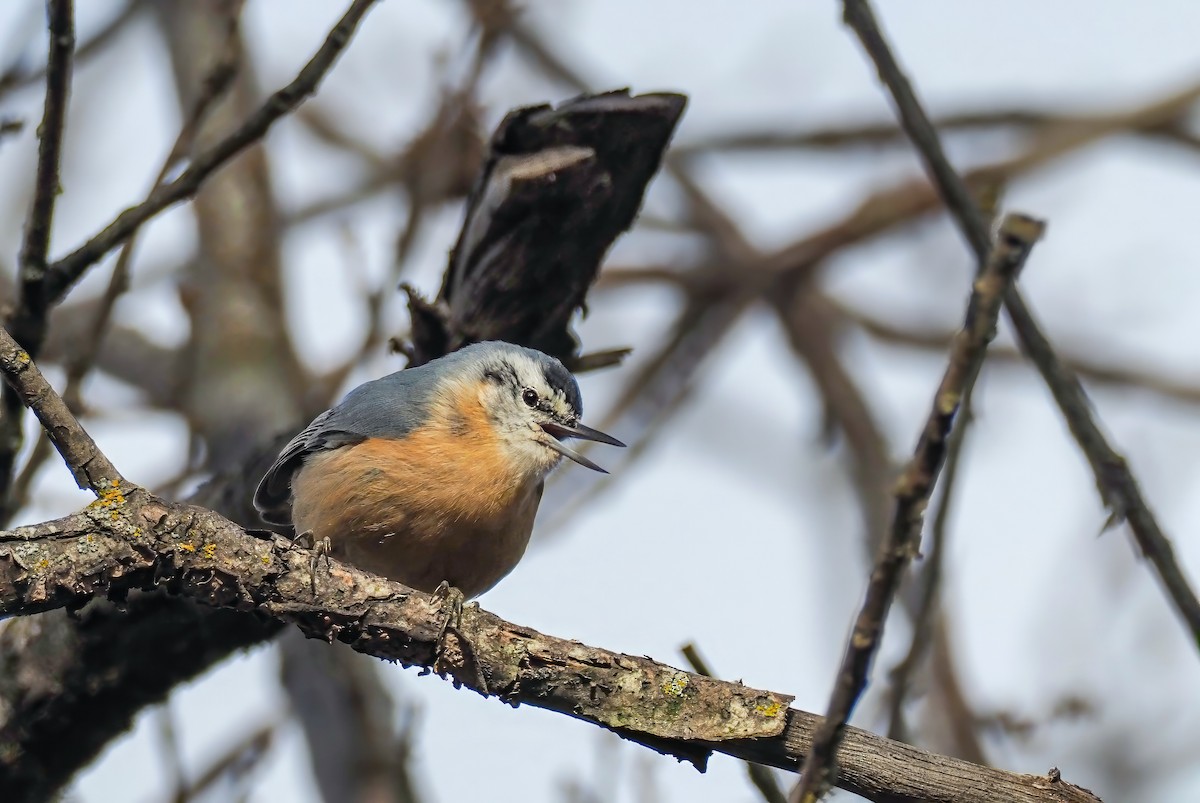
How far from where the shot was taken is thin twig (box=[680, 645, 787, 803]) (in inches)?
84.1

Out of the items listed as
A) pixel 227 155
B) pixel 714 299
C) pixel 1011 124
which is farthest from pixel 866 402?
pixel 227 155

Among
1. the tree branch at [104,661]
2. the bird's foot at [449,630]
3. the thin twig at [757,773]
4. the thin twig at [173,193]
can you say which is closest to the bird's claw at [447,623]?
the bird's foot at [449,630]

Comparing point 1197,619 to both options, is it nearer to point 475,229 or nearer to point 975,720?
point 475,229

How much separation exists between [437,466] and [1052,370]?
1.51 metres

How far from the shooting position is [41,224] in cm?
257

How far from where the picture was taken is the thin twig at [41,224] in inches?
95.9

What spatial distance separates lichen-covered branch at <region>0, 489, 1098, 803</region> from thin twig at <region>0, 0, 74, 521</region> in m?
0.41

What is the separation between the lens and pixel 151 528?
80.5 inches

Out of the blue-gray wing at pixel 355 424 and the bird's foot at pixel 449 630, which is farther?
the blue-gray wing at pixel 355 424

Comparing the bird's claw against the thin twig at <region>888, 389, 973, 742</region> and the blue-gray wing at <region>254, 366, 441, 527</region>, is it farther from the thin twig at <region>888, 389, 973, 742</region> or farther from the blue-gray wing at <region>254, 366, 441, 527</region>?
the thin twig at <region>888, 389, 973, 742</region>

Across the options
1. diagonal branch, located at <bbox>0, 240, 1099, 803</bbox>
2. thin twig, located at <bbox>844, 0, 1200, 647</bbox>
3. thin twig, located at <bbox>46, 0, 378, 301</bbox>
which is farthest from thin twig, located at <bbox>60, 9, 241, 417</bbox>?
thin twig, located at <bbox>844, 0, 1200, 647</bbox>

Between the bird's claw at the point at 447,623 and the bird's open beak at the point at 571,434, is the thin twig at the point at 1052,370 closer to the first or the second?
the bird's claw at the point at 447,623

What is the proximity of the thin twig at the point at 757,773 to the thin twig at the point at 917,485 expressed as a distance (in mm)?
546

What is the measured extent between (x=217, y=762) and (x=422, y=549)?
6.47 feet
